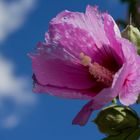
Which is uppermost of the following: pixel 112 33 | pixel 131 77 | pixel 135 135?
pixel 112 33

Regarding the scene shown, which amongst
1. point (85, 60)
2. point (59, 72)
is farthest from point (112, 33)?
point (59, 72)

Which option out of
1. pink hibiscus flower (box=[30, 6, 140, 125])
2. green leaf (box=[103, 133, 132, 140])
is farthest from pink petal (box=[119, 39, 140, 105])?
green leaf (box=[103, 133, 132, 140])

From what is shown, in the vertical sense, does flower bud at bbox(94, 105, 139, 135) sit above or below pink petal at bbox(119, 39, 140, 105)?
below

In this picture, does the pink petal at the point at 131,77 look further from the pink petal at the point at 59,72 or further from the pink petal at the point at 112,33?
the pink petal at the point at 59,72

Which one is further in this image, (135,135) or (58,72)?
(58,72)

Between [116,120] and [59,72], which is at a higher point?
[59,72]

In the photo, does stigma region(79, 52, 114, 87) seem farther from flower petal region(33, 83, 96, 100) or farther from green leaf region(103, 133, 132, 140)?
green leaf region(103, 133, 132, 140)

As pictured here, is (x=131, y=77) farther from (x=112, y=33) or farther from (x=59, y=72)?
(x=59, y=72)

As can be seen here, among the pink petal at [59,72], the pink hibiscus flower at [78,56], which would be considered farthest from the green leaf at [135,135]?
the pink petal at [59,72]
